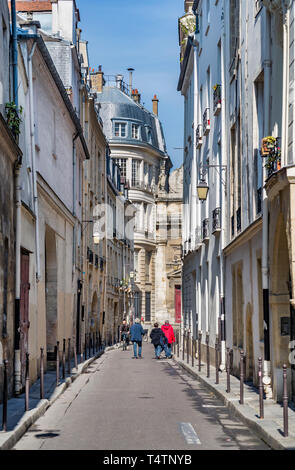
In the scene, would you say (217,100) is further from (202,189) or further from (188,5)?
(188,5)

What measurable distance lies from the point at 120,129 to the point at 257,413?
54.9 meters

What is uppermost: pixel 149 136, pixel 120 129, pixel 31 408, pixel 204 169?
pixel 120 129

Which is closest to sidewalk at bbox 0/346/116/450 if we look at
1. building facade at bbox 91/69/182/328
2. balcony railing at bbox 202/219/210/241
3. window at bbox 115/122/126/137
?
balcony railing at bbox 202/219/210/241

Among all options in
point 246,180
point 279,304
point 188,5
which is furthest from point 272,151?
point 188,5

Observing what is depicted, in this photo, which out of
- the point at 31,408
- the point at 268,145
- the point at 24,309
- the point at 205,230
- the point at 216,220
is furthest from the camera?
the point at 205,230

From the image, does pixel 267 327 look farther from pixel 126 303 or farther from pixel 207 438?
pixel 126 303

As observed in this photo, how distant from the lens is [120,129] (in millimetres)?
64812

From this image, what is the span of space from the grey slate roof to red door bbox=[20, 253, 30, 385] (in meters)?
48.1

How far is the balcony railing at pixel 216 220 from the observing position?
21.5 metres

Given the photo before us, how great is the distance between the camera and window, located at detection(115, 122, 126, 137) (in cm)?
6450

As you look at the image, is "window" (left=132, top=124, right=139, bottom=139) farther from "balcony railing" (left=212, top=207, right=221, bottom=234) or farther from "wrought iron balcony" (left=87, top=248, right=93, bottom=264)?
"balcony railing" (left=212, top=207, right=221, bottom=234)

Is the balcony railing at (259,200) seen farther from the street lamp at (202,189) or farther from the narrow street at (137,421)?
the street lamp at (202,189)

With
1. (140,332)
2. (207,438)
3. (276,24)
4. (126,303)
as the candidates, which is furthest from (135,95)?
(207,438)

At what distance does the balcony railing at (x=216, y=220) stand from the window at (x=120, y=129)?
42831mm
